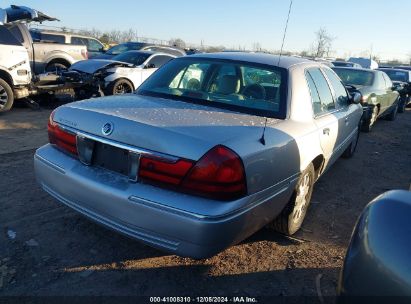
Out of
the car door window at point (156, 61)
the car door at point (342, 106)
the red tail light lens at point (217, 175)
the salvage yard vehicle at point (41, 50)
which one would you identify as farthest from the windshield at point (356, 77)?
the red tail light lens at point (217, 175)

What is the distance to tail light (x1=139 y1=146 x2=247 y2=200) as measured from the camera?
2.36 m

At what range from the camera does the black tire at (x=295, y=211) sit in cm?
333

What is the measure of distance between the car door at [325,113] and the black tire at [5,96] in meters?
6.54

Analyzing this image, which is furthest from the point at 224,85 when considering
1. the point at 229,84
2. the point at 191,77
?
the point at 191,77

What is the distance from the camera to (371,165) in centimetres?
644

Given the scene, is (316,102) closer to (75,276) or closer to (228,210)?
(228,210)

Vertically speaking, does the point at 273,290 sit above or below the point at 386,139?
above

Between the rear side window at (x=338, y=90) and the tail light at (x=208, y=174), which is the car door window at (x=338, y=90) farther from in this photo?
the tail light at (x=208, y=174)

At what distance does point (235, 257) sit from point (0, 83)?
22.6ft

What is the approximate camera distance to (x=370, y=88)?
9.12m

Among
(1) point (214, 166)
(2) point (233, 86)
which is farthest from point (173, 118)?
(2) point (233, 86)

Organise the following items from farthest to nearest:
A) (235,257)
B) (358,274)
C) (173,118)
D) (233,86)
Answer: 1. (233,86)
2. (235,257)
3. (173,118)
4. (358,274)

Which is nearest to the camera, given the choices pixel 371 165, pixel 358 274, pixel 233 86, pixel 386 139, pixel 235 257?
pixel 358 274

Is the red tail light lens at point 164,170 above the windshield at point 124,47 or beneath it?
above
